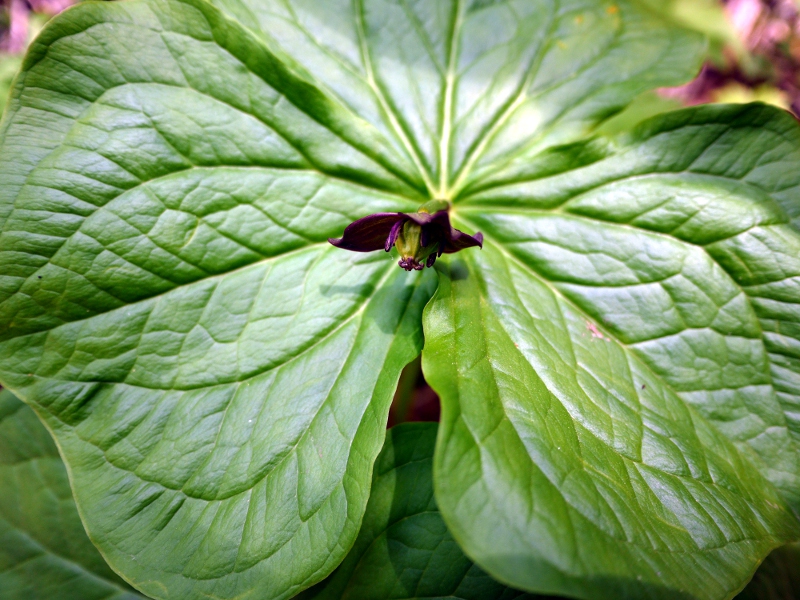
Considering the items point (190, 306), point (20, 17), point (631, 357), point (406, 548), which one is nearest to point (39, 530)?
point (190, 306)

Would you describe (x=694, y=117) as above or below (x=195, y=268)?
above

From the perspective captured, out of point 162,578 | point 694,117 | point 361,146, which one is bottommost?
point 162,578

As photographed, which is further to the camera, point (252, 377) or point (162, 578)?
point (252, 377)

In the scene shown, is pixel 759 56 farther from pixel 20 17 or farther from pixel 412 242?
pixel 20 17

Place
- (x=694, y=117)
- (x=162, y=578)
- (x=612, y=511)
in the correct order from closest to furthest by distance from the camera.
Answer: (x=612, y=511) < (x=162, y=578) < (x=694, y=117)

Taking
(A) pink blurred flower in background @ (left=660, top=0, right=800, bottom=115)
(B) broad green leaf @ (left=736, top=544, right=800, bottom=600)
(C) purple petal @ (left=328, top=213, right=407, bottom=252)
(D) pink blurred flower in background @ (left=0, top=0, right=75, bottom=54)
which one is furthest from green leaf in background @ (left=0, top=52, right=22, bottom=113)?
(A) pink blurred flower in background @ (left=660, top=0, right=800, bottom=115)

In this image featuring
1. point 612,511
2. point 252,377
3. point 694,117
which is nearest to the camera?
point 612,511

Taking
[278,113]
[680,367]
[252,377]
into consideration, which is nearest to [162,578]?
[252,377]

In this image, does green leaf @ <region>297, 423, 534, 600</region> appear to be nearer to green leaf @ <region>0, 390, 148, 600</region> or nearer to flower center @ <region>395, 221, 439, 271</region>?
flower center @ <region>395, 221, 439, 271</region>

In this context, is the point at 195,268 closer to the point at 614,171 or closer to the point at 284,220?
the point at 284,220
